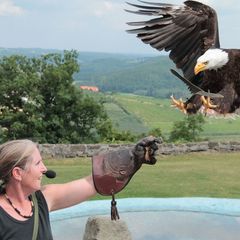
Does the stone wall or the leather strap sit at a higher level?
the leather strap

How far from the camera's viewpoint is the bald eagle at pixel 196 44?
4.34 m

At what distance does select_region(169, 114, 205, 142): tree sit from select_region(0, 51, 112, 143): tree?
5.61 ft

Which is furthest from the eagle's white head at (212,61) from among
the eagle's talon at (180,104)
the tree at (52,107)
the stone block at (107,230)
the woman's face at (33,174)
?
the tree at (52,107)

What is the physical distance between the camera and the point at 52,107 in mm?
15148

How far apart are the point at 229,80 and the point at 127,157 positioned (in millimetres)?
2014

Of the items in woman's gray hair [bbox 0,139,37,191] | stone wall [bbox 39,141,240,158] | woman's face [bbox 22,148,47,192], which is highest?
woman's gray hair [bbox 0,139,37,191]

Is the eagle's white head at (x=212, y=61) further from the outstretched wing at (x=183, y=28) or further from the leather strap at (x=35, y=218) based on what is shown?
the leather strap at (x=35, y=218)

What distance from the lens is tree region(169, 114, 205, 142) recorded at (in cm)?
1356

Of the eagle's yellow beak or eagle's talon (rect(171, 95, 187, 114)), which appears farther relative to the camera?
the eagle's yellow beak

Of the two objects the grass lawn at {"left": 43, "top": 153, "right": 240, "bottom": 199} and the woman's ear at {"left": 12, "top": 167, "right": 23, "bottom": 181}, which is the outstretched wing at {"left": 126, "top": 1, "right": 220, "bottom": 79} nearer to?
the grass lawn at {"left": 43, "top": 153, "right": 240, "bottom": 199}

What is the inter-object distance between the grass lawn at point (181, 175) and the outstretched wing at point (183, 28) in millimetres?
2527

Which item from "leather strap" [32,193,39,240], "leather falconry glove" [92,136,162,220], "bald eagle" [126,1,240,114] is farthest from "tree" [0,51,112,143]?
"leather strap" [32,193,39,240]

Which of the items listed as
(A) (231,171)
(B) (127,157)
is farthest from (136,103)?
(B) (127,157)

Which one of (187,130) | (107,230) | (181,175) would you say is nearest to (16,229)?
(107,230)
